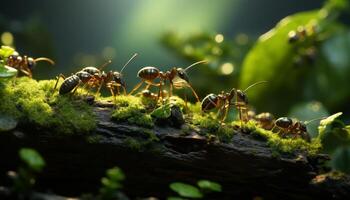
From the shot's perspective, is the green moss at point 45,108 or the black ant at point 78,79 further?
the black ant at point 78,79

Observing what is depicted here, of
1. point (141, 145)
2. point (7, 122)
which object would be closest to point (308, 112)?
point (141, 145)

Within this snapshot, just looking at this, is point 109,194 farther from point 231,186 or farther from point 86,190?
point 231,186

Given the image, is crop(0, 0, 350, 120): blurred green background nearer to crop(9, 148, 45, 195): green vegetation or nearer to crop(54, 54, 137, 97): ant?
crop(54, 54, 137, 97): ant

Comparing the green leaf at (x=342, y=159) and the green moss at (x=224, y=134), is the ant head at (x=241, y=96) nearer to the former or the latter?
the green moss at (x=224, y=134)

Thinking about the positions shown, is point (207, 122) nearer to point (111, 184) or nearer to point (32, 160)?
point (111, 184)

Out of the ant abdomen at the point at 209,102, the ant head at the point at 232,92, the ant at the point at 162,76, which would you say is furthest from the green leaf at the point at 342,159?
the ant at the point at 162,76
